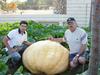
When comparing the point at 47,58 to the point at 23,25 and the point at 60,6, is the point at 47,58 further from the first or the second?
the point at 60,6

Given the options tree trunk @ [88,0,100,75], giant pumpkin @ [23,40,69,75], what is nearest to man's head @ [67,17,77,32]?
giant pumpkin @ [23,40,69,75]

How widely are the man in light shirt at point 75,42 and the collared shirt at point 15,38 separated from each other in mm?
1027

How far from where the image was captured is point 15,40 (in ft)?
29.8

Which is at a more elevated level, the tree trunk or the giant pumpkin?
the tree trunk

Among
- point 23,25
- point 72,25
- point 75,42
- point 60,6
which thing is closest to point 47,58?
point 75,42

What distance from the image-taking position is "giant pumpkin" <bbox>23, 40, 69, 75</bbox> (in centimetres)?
834

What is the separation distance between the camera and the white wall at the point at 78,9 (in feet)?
68.3

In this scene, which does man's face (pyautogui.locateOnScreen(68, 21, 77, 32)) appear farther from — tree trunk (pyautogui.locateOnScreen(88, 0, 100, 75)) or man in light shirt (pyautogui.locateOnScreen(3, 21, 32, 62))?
tree trunk (pyautogui.locateOnScreen(88, 0, 100, 75))

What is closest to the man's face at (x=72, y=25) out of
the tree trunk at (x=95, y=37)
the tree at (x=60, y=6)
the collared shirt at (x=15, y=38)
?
the collared shirt at (x=15, y=38)

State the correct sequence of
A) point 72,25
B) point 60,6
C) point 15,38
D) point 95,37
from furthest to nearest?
1. point 60,6
2. point 15,38
3. point 72,25
4. point 95,37

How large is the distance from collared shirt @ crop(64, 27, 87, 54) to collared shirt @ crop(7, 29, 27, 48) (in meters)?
1.06

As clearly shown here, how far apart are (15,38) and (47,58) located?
1110mm

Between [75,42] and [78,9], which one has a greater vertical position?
[75,42]

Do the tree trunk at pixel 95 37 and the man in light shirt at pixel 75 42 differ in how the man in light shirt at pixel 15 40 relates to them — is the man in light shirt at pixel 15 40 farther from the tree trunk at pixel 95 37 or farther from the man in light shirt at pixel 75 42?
the tree trunk at pixel 95 37
